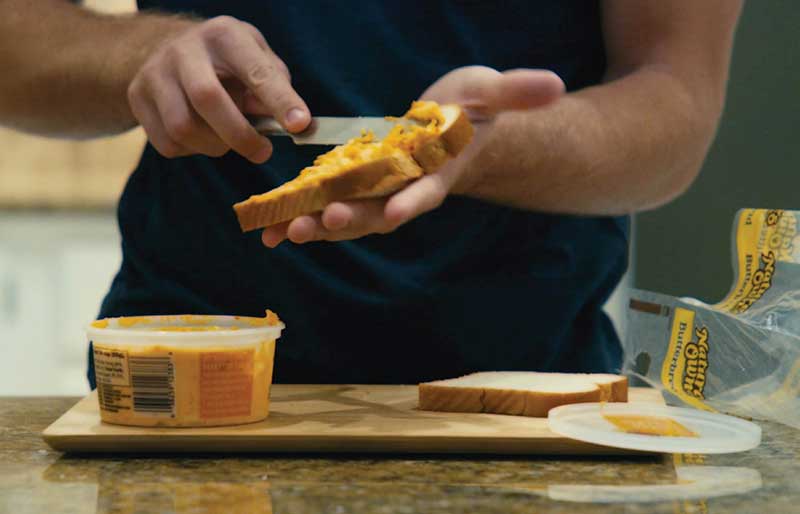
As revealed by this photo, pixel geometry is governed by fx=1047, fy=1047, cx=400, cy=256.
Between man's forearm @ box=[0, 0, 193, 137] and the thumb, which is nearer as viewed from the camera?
the thumb

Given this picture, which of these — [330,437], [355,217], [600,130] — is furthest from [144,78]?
[600,130]

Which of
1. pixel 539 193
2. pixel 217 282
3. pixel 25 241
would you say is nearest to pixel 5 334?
pixel 25 241

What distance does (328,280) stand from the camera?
1267 millimetres

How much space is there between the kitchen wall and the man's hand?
1243 millimetres

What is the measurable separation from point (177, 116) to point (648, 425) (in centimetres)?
52

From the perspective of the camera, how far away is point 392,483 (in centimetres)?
81

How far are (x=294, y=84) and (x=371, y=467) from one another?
0.58 metres

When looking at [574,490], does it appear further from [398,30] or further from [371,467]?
[398,30]

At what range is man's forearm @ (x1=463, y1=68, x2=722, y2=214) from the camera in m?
1.15

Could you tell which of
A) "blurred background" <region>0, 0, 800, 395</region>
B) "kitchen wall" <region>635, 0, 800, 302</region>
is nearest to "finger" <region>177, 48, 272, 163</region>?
"kitchen wall" <region>635, 0, 800, 302</region>

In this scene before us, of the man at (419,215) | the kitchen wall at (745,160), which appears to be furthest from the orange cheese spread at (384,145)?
the kitchen wall at (745,160)

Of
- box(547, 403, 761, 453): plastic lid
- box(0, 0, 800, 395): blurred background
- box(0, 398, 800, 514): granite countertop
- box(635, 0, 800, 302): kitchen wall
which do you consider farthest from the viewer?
box(0, 0, 800, 395): blurred background

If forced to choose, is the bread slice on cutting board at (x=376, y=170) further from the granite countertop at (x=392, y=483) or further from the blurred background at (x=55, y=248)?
the blurred background at (x=55, y=248)

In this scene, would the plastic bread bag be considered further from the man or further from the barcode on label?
the barcode on label
